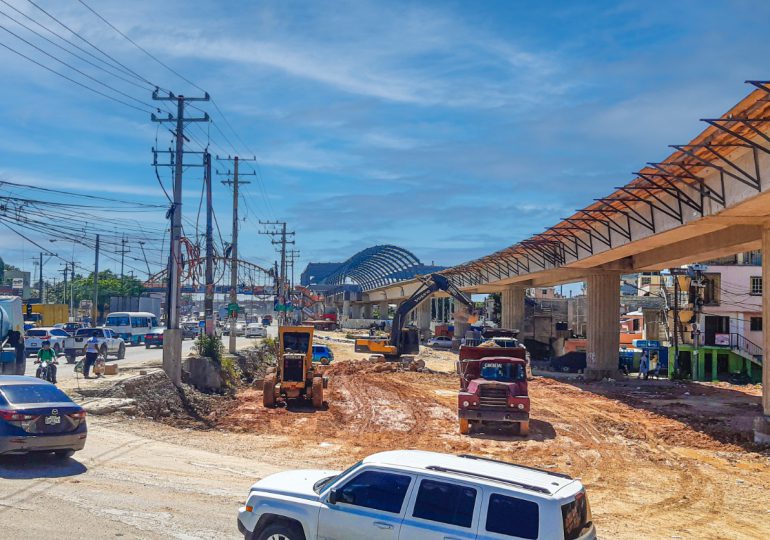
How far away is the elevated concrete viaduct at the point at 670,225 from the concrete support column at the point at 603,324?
0.06m

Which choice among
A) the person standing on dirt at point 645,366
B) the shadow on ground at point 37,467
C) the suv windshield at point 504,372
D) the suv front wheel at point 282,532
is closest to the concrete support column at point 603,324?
the person standing on dirt at point 645,366

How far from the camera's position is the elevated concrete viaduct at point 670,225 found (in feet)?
65.5

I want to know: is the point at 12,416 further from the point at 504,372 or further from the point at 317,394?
the point at 317,394

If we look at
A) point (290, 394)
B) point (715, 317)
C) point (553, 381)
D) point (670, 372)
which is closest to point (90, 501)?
point (290, 394)

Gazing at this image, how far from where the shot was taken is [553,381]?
44.3m

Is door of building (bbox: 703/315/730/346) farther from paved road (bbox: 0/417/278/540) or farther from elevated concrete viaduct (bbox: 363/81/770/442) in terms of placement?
paved road (bbox: 0/417/278/540)

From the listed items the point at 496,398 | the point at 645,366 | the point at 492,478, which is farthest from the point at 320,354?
the point at 492,478

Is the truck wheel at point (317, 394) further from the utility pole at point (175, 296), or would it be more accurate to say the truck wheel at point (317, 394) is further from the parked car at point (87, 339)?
the parked car at point (87, 339)

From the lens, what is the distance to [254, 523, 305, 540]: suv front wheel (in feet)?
27.5

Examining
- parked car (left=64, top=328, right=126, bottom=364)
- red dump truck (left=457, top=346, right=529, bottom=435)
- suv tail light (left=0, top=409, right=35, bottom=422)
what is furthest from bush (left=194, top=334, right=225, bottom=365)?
suv tail light (left=0, top=409, right=35, bottom=422)

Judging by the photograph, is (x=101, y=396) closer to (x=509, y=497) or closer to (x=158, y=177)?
(x=158, y=177)

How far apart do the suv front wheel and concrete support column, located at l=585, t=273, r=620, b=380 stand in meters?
39.4

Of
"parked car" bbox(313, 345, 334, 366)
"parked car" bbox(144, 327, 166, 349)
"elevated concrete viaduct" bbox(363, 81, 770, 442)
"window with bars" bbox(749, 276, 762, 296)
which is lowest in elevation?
"parked car" bbox(313, 345, 334, 366)

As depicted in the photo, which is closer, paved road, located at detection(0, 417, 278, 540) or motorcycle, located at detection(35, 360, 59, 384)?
paved road, located at detection(0, 417, 278, 540)
